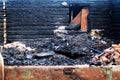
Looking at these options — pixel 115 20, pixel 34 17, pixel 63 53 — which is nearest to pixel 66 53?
pixel 63 53

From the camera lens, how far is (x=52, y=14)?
12.1 metres

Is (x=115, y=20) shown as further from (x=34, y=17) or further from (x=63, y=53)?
(x=63, y=53)

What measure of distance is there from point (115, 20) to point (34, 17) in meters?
3.39

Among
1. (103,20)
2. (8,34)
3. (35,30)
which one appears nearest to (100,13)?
(103,20)

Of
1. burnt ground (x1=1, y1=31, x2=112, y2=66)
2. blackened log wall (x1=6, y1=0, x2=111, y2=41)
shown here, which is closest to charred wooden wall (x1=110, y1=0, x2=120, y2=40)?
blackened log wall (x1=6, y1=0, x2=111, y2=41)

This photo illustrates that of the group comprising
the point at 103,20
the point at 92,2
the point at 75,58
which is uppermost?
the point at 92,2

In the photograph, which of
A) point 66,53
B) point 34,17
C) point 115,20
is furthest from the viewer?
point 115,20

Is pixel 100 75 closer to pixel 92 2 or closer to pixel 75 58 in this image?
pixel 75 58

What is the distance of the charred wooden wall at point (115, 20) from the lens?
12087 millimetres

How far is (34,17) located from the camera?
39.0 feet

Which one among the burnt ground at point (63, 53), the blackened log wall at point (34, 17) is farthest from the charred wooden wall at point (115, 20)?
the burnt ground at point (63, 53)

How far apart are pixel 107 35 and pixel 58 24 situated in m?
2.11

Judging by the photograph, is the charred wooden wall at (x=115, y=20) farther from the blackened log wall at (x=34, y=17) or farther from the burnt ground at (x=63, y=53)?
the burnt ground at (x=63, y=53)

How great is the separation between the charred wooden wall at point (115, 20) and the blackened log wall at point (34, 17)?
2.97 feet
